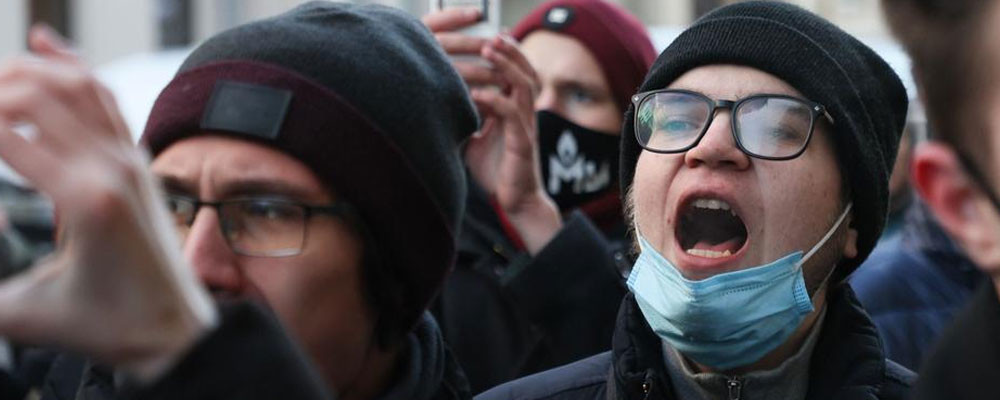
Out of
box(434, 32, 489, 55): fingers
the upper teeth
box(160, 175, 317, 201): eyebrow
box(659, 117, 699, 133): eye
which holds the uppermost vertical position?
box(659, 117, 699, 133): eye

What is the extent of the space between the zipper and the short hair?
124 centimetres

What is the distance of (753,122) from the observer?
10.5 ft

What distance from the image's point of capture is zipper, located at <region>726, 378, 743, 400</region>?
3.20 meters

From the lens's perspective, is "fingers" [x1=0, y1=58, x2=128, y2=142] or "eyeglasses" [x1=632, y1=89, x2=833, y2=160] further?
"eyeglasses" [x1=632, y1=89, x2=833, y2=160]

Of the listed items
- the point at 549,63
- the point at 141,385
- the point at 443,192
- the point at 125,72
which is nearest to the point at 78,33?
the point at 125,72

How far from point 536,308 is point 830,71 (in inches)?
50.7

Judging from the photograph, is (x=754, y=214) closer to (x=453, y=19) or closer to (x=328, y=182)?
(x=328, y=182)

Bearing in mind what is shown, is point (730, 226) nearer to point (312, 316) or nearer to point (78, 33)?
point (312, 316)

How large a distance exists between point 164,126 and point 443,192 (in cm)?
52

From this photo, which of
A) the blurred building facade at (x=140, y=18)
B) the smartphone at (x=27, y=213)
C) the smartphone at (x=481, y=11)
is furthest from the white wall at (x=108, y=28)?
the smartphone at (x=481, y=11)

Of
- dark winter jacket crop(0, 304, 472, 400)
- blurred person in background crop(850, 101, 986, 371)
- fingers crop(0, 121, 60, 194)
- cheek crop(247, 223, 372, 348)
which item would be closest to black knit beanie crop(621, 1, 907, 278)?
cheek crop(247, 223, 372, 348)

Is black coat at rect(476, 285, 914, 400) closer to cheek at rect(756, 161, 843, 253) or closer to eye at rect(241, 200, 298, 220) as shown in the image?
cheek at rect(756, 161, 843, 253)

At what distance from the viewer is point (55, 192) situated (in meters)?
1.72

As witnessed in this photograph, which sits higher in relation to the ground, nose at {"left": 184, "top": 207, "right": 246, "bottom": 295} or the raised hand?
the raised hand
